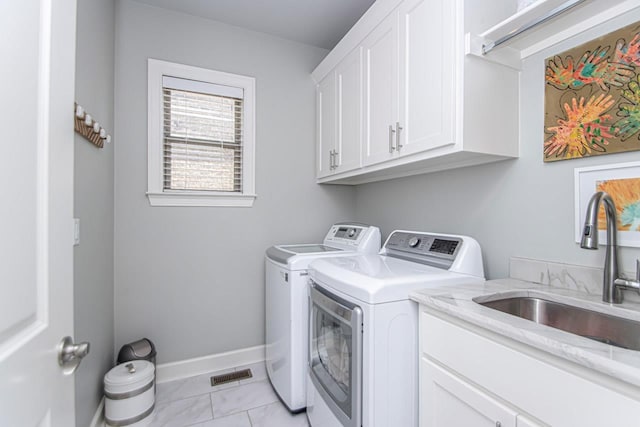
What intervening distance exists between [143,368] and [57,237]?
1505 millimetres

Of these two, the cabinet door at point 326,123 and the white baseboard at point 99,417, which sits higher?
the cabinet door at point 326,123

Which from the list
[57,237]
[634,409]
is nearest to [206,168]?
[57,237]

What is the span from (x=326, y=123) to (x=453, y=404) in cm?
205

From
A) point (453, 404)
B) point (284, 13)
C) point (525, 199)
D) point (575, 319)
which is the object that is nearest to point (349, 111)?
point (284, 13)

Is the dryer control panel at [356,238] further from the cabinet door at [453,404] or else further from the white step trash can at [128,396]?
the white step trash can at [128,396]

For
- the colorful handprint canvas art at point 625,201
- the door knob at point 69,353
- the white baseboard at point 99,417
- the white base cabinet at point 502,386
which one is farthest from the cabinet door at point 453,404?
the white baseboard at point 99,417

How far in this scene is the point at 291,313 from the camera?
179cm

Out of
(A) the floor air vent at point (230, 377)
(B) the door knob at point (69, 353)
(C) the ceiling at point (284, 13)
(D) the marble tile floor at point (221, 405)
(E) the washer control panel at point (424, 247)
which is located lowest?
(D) the marble tile floor at point (221, 405)

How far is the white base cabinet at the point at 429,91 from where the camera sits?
1.30 metres

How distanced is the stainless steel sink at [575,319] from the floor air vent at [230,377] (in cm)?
186

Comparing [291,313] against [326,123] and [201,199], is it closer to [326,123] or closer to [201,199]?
[201,199]

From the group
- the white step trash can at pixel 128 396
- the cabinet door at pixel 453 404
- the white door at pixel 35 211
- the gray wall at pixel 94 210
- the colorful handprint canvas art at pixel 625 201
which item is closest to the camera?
the white door at pixel 35 211

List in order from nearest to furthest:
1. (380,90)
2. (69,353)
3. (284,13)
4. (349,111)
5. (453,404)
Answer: (69,353) < (453,404) < (380,90) < (349,111) < (284,13)

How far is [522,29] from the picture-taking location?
3.97 feet
